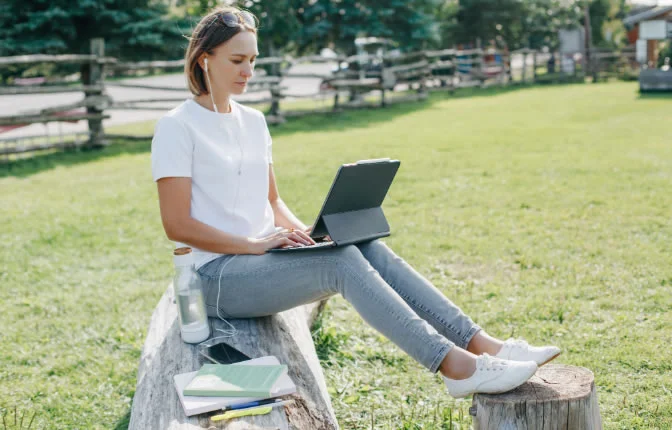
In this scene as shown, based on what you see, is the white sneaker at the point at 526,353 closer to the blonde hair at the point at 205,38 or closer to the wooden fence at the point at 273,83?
the blonde hair at the point at 205,38

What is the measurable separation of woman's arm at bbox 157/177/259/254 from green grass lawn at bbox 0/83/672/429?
1049mm

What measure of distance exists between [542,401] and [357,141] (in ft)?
32.2

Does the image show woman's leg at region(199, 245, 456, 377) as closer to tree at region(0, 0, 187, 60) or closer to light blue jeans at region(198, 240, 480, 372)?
light blue jeans at region(198, 240, 480, 372)

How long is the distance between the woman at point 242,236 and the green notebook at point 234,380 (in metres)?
0.50

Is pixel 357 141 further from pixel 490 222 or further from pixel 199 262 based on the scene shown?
pixel 199 262

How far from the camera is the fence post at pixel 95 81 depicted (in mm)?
12414

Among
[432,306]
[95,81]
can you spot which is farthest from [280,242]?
[95,81]

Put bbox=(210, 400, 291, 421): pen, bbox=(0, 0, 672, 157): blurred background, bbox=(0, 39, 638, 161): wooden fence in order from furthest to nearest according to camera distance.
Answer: bbox=(0, 0, 672, 157): blurred background
bbox=(0, 39, 638, 161): wooden fence
bbox=(210, 400, 291, 421): pen

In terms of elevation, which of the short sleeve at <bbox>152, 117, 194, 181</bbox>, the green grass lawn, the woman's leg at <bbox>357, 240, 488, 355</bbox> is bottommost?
the green grass lawn

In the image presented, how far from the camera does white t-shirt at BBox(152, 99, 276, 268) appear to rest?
321cm

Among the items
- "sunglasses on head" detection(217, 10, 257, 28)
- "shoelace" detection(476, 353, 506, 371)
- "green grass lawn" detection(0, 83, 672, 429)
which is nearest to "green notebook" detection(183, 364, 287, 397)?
"shoelace" detection(476, 353, 506, 371)

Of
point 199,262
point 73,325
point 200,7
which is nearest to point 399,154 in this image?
point 73,325

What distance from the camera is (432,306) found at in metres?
3.09

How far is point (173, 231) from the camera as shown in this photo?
3236 millimetres
